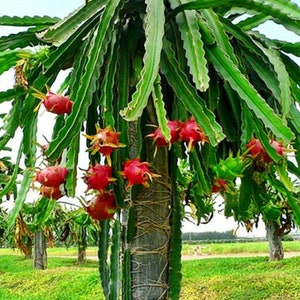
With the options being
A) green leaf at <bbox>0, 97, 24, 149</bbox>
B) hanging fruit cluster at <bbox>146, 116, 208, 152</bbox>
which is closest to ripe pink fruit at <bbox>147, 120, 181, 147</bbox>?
hanging fruit cluster at <bbox>146, 116, 208, 152</bbox>

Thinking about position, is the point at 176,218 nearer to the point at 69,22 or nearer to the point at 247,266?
the point at 69,22

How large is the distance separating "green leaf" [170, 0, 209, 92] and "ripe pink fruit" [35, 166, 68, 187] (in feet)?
1.09

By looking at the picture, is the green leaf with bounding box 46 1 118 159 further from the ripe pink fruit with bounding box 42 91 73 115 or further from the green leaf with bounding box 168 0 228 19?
the green leaf with bounding box 168 0 228 19

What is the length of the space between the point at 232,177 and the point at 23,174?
1.86 feet

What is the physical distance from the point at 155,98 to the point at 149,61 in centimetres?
8

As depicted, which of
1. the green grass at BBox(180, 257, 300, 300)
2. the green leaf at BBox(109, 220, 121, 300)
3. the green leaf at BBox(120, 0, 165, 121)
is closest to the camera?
the green leaf at BBox(120, 0, 165, 121)

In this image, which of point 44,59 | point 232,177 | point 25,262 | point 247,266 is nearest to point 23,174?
point 44,59

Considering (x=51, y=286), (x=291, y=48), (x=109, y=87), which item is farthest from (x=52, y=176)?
(x=51, y=286)

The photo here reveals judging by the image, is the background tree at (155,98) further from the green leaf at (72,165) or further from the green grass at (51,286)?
the green grass at (51,286)

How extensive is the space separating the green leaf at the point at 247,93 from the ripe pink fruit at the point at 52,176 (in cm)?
40

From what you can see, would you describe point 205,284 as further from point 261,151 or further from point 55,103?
point 55,103

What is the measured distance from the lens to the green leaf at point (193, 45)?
112 cm

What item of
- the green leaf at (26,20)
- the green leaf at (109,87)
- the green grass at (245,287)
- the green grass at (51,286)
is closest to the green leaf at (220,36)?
the green leaf at (109,87)

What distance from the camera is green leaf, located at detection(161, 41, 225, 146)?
3.52 feet
